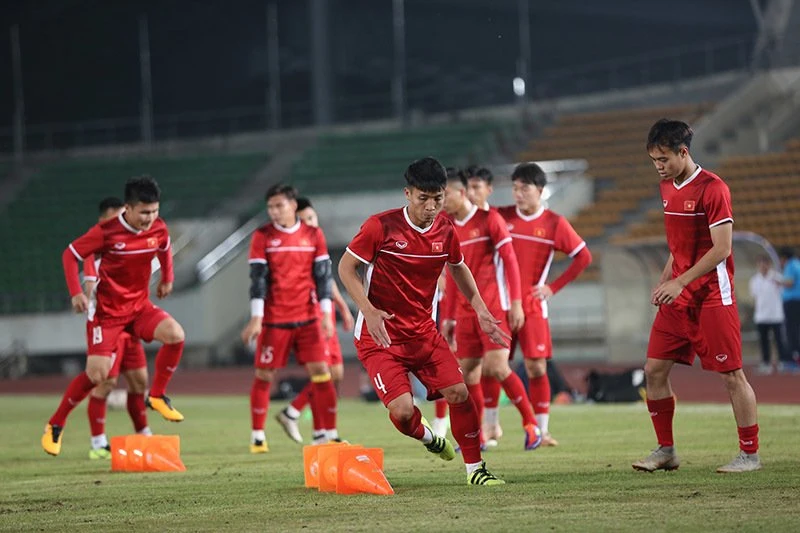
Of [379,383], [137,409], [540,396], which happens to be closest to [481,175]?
[540,396]

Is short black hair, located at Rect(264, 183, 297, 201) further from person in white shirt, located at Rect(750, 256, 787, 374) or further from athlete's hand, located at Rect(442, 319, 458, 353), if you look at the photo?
person in white shirt, located at Rect(750, 256, 787, 374)

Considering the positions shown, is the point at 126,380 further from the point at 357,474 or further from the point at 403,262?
the point at 403,262

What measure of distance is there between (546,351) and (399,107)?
26.0 meters

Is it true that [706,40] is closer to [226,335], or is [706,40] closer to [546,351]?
[226,335]

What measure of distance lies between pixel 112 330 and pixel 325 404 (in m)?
2.03

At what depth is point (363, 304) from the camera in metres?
8.16

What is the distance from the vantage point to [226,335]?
103 feet

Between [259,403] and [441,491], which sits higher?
[259,403]

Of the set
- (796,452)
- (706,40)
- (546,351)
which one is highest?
(706,40)

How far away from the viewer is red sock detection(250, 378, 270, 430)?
1245 cm

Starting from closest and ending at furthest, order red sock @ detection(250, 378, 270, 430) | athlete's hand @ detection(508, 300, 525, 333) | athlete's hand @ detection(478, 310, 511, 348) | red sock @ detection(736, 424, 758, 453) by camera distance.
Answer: athlete's hand @ detection(478, 310, 511, 348) → red sock @ detection(736, 424, 758, 453) → athlete's hand @ detection(508, 300, 525, 333) → red sock @ detection(250, 378, 270, 430)

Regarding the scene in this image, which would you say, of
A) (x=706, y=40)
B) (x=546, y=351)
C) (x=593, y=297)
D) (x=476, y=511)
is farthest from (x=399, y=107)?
(x=476, y=511)

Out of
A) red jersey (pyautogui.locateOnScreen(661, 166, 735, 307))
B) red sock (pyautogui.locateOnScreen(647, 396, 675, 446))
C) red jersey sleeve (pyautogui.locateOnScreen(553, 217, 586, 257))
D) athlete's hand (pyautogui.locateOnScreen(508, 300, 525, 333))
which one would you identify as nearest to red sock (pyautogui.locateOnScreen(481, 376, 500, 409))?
athlete's hand (pyautogui.locateOnScreen(508, 300, 525, 333))

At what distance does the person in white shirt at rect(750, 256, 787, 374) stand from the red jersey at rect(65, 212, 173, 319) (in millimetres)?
13399
